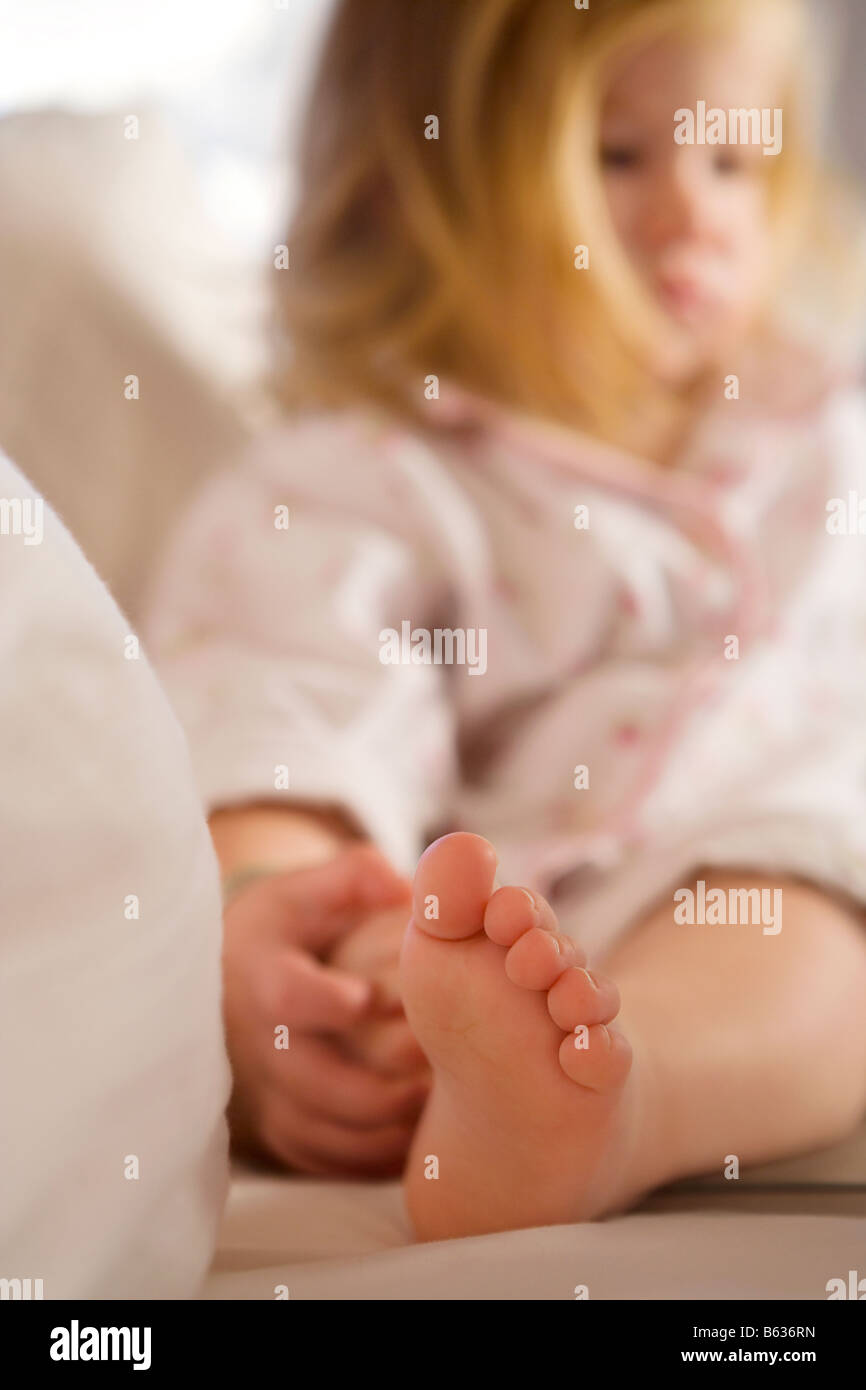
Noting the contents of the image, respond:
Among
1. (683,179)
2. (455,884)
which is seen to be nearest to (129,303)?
(683,179)

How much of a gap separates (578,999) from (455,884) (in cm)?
5

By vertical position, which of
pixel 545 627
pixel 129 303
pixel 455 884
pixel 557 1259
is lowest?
pixel 557 1259

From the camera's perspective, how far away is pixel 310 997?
50cm

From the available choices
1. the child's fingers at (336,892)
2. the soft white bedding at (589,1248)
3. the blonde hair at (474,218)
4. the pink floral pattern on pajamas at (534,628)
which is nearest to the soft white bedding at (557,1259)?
the soft white bedding at (589,1248)

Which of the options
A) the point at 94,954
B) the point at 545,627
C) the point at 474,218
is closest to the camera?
the point at 94,954

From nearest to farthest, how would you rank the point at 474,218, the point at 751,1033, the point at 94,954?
the point at 94,954 → the point at 751,1033 → the point at 474,218

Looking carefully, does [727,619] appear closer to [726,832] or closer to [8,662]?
[726,832]

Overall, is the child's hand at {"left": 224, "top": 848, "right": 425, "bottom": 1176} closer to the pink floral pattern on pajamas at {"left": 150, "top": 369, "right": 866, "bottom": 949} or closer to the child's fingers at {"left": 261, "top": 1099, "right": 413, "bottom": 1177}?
the child's fingers at {"left": 261, "top": 1099, "right": 413, "bottom": 1177}

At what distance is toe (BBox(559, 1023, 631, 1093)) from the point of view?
383mm

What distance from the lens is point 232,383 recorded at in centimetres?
105

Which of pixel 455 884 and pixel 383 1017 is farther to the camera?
pixel 383 1017

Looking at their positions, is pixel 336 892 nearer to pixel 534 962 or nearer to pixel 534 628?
pixel 534 962

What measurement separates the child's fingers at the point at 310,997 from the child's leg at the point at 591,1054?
58mm

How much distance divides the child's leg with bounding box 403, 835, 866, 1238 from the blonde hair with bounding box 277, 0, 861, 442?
559mm
